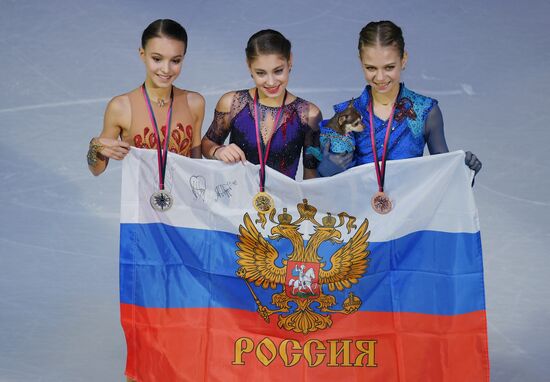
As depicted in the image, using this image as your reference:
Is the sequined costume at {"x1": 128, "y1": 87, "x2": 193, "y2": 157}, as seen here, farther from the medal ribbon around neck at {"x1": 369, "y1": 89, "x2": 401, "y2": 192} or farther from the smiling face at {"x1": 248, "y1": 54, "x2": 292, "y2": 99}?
the medal ribbon around neck at {"x1": 369, "y1": 89, "x2": 401, "y2": 192}

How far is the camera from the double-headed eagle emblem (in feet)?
14.8

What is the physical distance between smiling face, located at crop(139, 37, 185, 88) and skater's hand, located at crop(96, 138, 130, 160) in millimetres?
342

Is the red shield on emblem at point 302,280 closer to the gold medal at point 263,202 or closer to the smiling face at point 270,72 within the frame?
the gold medal at point 263,202

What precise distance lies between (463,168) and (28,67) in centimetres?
447

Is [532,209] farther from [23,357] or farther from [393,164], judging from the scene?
[23,357]

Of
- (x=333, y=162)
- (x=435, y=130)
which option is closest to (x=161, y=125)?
(x=333, y=162)

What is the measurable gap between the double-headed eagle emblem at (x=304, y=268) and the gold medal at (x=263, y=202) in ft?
0.10

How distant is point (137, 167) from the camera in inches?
180

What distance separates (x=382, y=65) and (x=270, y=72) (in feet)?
1.64

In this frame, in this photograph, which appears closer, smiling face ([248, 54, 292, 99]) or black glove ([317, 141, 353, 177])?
black glove ([317, 141, 353, 177])

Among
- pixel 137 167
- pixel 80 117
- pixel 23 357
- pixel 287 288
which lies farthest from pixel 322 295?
pixel 80 117

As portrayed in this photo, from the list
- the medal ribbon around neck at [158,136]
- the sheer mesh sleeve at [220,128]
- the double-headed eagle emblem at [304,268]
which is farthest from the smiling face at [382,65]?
the medal ribbon around neck at [158,136]

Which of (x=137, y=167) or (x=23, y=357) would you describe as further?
(x=23, y=357)

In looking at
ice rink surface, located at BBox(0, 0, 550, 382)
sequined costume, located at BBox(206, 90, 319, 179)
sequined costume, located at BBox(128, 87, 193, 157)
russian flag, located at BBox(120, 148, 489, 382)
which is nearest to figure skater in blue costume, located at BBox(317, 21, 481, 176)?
russian flag, located at BBox(120, 148, 489, 382)
